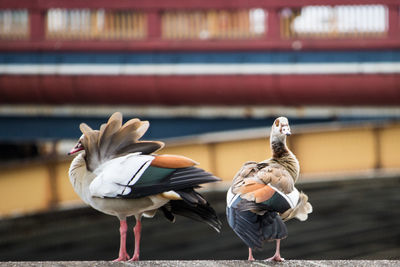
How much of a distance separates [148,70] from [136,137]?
7.62 m

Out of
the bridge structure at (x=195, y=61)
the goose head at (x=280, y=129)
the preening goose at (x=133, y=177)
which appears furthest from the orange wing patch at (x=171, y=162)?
the bridge structure at (x=195, y=61)

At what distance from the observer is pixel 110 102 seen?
12.6 meters

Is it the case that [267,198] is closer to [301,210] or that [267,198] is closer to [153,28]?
[301,210]

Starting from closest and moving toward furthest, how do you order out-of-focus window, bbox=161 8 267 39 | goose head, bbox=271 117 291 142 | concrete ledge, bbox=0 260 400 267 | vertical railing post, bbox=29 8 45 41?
goose head, bbox=271 117 291 142
concrete ledge, bbox=0 260 400 267
out-of-focus window, bbox=161 8 267 39
vertical railing post, bbox=29 8 45 41

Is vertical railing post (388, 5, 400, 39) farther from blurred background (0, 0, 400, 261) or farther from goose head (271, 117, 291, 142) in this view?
goose head (271, 117, 291, 142)

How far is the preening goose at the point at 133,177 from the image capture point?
455cm

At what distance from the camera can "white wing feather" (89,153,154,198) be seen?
4578 mm

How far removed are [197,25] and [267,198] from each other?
8.35 m

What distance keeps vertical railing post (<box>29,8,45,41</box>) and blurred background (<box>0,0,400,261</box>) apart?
21 millimetres

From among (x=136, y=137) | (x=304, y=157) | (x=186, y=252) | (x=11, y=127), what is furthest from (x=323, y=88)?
(x=136, y=137)

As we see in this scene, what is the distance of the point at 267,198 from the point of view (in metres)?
4.35

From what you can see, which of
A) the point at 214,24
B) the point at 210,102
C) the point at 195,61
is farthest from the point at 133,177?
the point at 214,24

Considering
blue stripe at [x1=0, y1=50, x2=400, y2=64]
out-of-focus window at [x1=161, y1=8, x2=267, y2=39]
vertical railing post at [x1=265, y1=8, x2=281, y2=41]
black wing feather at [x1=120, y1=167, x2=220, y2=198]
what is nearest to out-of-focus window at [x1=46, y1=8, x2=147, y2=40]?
blue stripe at [x1=0, y1=50, x2=400, y2=64]

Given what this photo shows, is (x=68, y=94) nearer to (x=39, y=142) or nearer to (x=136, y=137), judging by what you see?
(x=39, y=142)
